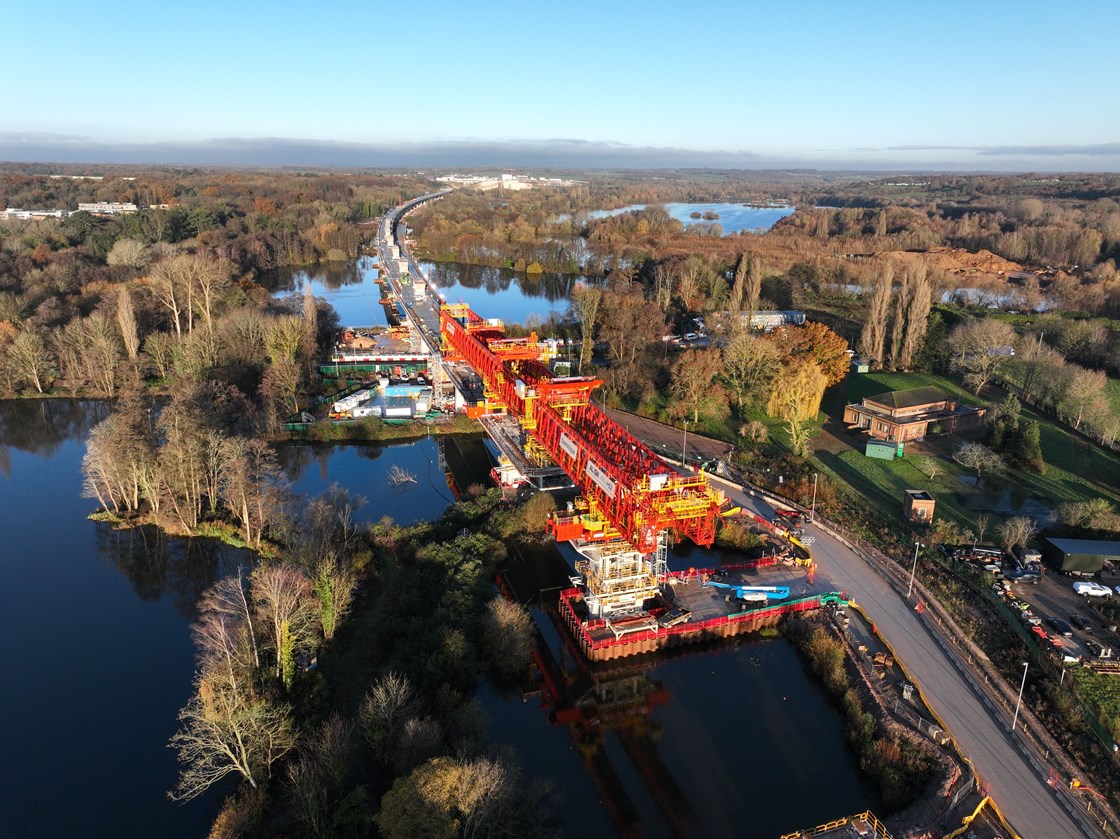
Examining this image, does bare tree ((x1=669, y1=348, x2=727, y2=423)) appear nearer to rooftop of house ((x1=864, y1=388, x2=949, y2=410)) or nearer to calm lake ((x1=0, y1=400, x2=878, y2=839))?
rooftop of house ((x1=864, y1=388, x2=949, y2=410))

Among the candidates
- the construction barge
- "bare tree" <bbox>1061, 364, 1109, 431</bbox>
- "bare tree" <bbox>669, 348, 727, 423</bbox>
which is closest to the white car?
the construction barge

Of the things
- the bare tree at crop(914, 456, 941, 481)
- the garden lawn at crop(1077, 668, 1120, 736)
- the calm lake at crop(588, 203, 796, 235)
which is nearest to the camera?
the garden lawn at crop(1077, 668, 1120, 736)

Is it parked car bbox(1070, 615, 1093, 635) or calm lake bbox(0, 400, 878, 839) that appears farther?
parked car bbox(1070, 615, 1093, 635)

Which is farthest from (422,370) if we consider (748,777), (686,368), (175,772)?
(748,777)

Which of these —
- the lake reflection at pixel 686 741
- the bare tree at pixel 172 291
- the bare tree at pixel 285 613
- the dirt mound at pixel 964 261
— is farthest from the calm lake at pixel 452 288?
the lake reflection at pixel 686 741

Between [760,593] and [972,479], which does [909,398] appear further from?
[760,593]

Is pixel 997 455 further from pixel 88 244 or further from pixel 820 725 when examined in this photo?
pixel 88 244

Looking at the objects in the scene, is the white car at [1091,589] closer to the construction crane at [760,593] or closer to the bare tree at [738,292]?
the construction crane at [760,593]
